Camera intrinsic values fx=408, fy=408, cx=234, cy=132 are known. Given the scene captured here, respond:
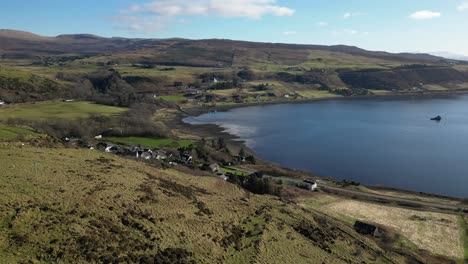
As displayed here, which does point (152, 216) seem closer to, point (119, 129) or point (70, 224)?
point (70, 224)

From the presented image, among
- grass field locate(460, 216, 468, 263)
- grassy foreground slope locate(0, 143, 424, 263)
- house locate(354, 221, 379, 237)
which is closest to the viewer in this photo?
grassy foreground slope locate(0, 143, 424, 263)

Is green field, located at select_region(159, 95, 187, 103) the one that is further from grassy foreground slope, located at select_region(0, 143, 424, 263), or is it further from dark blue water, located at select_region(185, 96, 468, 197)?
grassy foreground slope, located at select_region(0, 143, 424, 263)

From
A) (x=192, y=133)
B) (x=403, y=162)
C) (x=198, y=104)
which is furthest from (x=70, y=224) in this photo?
(x=198, y=104)

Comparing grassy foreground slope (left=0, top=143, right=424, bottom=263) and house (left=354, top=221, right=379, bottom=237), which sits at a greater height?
grassy foreground slope (left=0, top=143, right=424, bottom=263)

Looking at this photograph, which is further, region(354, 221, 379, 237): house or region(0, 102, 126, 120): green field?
region(0, 102, 126, 120): green field

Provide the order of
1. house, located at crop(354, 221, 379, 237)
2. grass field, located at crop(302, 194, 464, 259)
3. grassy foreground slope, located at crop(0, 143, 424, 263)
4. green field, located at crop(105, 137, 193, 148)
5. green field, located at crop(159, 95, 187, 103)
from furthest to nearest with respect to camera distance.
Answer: green field, located at crop(159, 95, 187, 103) → green field, located at crop(105, 137, 193, 148) → grass field, located at crop(302, 194, 464, 259) → house, located at crop(354, 221, 379, 237) → grassy foreground slope, located at crop(0, 143, 424, 263)

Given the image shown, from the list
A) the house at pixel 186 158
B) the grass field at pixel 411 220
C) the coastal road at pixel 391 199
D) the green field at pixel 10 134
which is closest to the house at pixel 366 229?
the grass field at pixel 411 220

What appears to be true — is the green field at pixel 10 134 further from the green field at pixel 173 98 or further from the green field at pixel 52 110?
the green field at pixel 173 98

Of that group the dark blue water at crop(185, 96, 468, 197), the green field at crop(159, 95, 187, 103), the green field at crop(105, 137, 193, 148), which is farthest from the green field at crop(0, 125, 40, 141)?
the green field at crop(159, 95, 187, 103)
